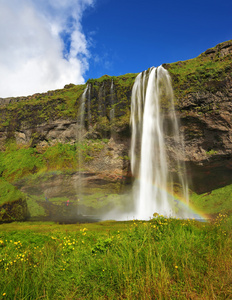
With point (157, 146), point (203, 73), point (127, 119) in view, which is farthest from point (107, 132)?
point (203, 73)

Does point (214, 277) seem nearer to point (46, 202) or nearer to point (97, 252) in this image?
point (97, 252)

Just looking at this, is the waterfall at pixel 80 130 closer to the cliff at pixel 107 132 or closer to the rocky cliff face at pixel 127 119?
the cliff at pixel 107 132

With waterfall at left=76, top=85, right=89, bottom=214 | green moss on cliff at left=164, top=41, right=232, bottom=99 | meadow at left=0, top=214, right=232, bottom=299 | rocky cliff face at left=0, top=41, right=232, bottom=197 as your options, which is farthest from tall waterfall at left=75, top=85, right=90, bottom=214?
meadow at left=0, top=214, right=232, bottom=299

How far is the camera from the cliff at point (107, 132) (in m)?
23.9

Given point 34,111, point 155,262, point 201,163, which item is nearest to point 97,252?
point 155,262

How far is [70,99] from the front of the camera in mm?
37969

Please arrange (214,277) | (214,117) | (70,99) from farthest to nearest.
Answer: (70,99) → (214,117) → (214,277)

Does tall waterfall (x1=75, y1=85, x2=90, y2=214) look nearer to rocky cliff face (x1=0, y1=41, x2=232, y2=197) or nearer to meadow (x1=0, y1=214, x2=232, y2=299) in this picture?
rocky cliff face (x1=0, y1=41, x2=232, y2=197)

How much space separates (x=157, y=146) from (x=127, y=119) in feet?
22.3

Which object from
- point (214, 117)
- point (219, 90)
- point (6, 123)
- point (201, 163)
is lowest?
point (201, 163)

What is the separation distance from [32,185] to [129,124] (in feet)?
68.3

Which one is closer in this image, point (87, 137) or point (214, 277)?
point (214, 277)

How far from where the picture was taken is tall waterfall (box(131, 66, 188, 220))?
25.8 meters

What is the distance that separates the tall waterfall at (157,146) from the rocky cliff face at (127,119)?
1.40 metres
